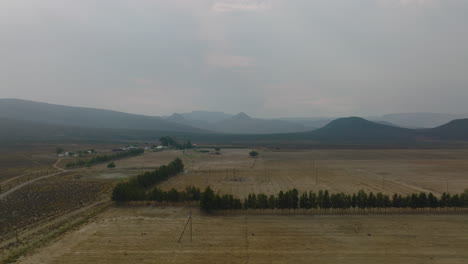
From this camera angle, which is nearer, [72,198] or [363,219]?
[363,219]

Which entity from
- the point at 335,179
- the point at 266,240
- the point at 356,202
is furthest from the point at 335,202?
the point at 335,179

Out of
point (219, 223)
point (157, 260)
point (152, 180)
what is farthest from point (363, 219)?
point (152, 180)

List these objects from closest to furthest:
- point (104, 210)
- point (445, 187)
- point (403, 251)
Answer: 1. point (403, 251)
2. point (104, 210)
3. point (445, 187)

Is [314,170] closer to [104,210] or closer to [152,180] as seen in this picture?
[152,180]

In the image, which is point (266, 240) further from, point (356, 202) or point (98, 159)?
point (98, 159)

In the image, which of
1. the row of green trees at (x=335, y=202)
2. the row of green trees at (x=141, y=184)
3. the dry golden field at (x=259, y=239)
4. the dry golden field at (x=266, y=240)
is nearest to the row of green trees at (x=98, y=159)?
the row of green trees at (x=141, y=184)

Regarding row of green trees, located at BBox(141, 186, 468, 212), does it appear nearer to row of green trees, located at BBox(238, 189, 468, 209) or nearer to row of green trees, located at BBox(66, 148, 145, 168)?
row of green trees, located at BBox(238, 189, 468, 209)

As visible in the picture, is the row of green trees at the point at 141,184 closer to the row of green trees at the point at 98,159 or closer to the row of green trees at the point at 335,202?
the row of green trees at the point at 335,202
